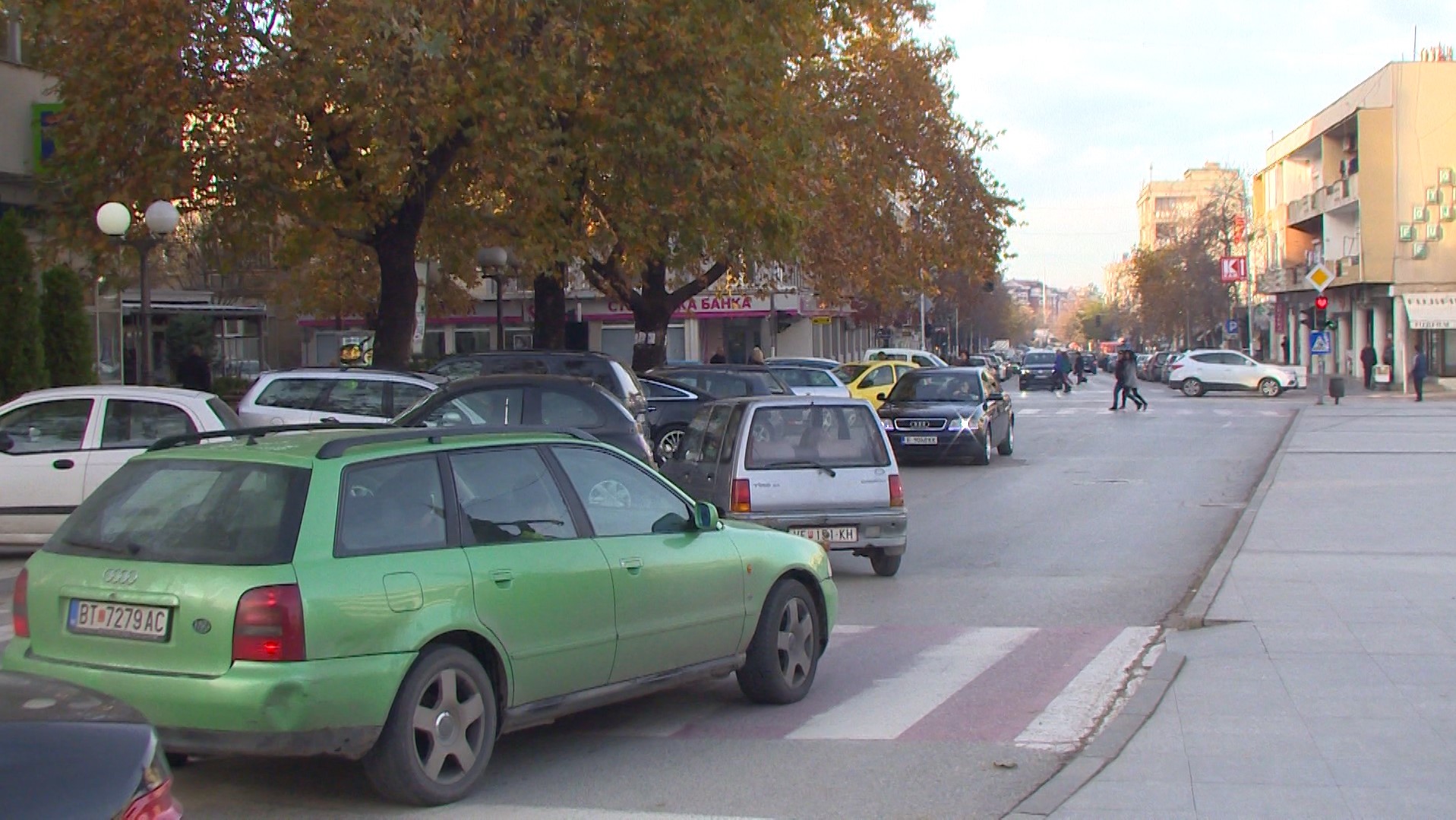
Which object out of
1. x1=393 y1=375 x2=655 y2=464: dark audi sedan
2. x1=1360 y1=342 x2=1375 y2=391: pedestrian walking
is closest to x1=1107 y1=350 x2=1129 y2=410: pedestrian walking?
x1=1360 y1=342 x2=1375 y2=391: pedestrian walking

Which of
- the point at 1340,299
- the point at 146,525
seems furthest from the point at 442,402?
the point at 1340,299

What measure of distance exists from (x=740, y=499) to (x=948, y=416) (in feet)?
39.4

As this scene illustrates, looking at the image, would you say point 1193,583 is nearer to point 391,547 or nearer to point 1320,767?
point 1320,767

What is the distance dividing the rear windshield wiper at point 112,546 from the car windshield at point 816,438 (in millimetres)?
6471

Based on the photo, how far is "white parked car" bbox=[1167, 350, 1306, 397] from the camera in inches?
1892

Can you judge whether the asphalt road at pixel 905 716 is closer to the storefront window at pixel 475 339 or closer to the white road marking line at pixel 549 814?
the white road marking line at pixel 549 814

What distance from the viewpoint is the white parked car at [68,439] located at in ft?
42.6

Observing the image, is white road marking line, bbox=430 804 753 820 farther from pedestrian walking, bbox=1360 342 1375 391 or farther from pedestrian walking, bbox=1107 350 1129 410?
pedestrian walking, bbox=1360 342 1375 391

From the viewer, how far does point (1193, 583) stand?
11.8 meters

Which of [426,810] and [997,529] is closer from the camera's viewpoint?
[426,810]

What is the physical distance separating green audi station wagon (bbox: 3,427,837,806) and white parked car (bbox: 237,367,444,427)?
37.0 ft

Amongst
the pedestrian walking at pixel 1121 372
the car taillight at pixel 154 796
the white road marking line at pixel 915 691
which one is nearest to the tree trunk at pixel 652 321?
the pedestrian walking at pixel 1121 372

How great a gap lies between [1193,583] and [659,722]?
6097mm

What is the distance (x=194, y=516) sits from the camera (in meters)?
5.66
